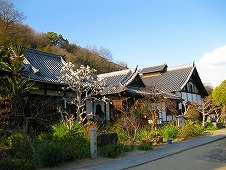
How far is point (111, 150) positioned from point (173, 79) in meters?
24.2

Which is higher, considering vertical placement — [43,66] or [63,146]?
[43,66]

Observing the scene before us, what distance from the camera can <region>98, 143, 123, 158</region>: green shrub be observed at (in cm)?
1105

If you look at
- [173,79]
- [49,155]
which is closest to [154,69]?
[173,79]

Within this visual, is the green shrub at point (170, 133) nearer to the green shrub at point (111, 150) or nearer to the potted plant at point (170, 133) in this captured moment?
the potted plant at point (170, 133)

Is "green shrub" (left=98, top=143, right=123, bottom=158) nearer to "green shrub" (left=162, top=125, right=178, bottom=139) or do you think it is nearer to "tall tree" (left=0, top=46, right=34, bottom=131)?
"tall tree" (left=0, top=46, right=34, bottom=131)

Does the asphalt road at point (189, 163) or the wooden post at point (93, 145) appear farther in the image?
the wooden post at point (93, 145)

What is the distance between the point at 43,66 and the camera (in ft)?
66.1

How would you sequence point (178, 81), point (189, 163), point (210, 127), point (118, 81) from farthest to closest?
1. point (178, 81)
2. point (210, 127)
3. point (118, 81)
4. point (189, 163)

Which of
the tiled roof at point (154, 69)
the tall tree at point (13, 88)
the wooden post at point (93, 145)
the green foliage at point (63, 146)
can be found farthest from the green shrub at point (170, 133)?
the tiled roof at point (154, 69)

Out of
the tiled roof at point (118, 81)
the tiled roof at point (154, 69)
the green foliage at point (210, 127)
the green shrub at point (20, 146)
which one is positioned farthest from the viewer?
the tiled roof at point (154, 69)

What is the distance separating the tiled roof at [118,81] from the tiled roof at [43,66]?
457 cm

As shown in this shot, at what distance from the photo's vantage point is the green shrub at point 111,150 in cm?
1105

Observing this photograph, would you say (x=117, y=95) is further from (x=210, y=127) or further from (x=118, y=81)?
(x=210, y=127)

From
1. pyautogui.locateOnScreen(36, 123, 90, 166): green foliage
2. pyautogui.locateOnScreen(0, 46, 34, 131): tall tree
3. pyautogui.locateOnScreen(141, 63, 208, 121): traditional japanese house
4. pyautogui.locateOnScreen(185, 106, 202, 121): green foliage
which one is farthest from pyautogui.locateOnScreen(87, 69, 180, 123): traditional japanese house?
pyautogui.locateOnScreen(36, 123, 90, 166): green foliage
